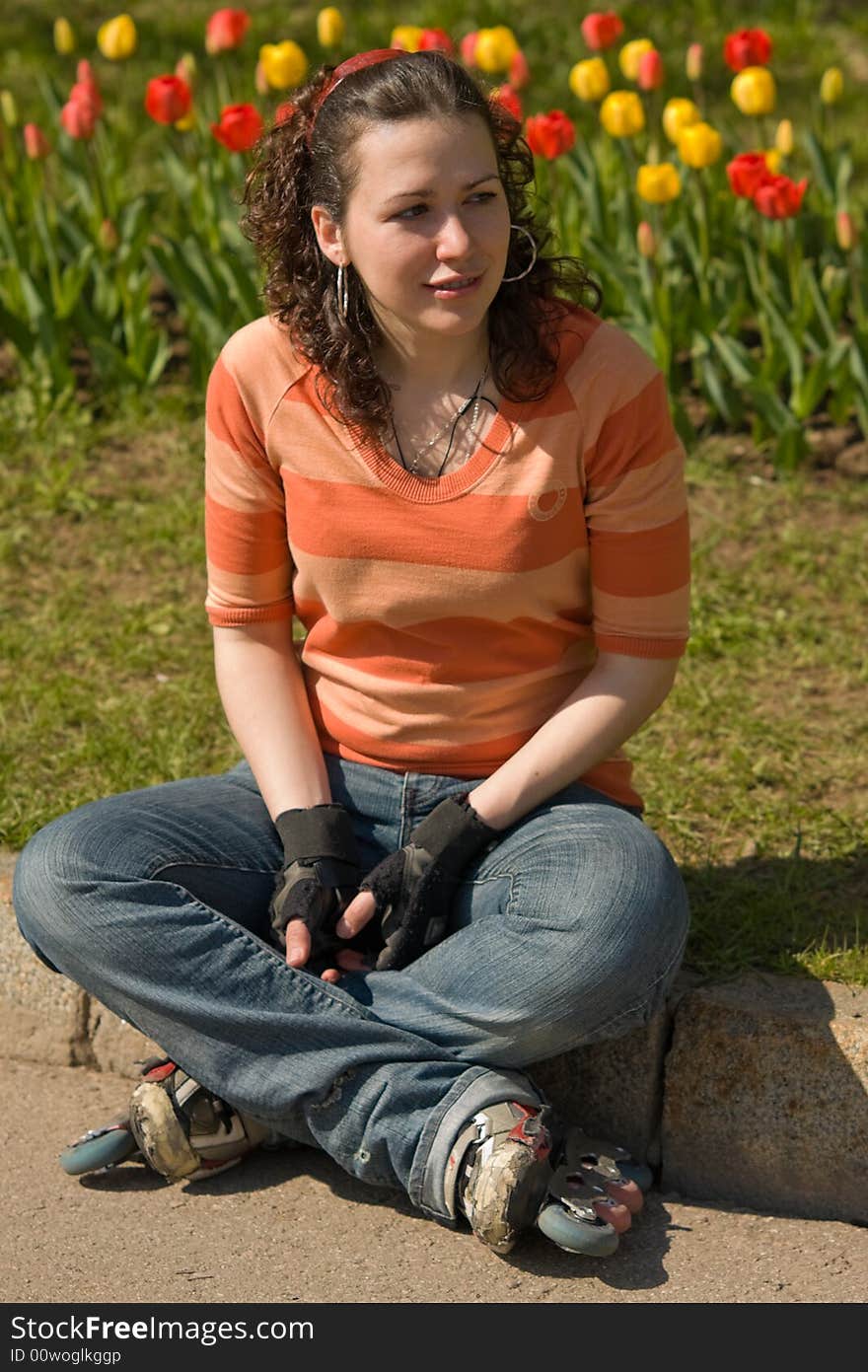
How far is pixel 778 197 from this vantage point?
4035 mm

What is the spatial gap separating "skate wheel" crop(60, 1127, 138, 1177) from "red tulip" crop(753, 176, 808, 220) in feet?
8.14

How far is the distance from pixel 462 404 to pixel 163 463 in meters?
1.96

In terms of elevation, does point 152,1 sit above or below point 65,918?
above

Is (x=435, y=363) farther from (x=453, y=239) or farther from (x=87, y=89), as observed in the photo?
(x=87, y=89)

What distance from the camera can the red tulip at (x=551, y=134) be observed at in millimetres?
4180

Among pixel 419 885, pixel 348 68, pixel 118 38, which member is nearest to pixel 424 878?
pixel 419 885

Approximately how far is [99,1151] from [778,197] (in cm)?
253

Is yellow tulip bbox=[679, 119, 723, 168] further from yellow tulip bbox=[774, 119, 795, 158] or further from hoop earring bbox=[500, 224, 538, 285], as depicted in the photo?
hoop earring bbox=[500, 224, 538, 285]

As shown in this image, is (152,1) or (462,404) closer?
(462,404)

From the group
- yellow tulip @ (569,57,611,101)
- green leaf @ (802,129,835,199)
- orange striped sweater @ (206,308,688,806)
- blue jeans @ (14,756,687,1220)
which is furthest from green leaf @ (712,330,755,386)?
blue jeans @ (14,756,687,1220)

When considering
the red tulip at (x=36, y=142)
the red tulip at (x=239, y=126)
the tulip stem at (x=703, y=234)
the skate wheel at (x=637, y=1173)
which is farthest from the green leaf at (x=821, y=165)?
the skate wheel at (x=637, y=1173)

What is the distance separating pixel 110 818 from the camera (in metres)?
2.62
